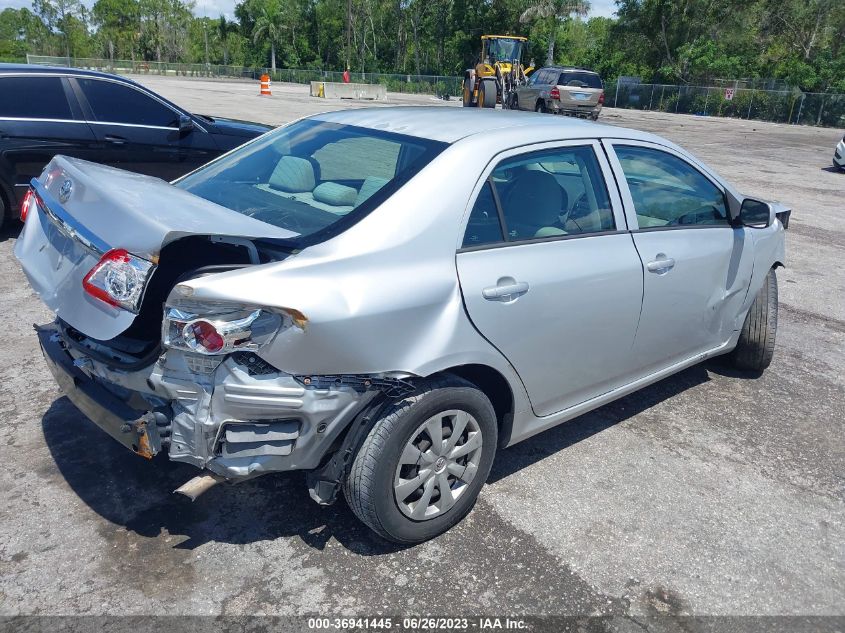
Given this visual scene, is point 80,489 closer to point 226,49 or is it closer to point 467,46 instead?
point 467,46

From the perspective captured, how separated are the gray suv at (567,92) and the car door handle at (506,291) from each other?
23792 millimetres

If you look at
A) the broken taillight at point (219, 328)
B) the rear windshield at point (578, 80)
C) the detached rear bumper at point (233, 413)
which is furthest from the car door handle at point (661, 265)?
the rear windshield at point (578, 80)

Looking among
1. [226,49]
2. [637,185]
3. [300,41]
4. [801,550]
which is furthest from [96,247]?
[226,49]

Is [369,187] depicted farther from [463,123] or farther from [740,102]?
[740,102]

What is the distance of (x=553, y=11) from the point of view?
5688 centimetres

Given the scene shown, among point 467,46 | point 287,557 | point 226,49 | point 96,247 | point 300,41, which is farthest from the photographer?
point 226,49

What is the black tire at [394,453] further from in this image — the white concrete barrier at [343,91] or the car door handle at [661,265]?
the white concrete barrier at [343,91]

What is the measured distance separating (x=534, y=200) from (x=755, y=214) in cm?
166

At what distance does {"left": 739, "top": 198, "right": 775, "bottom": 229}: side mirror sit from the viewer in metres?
4.09

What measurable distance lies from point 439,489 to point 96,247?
1.62 meters

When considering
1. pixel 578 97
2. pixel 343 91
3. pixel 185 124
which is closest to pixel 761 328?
pixel 185 124

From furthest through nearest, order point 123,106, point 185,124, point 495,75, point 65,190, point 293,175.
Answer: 1. point 495,75
2. point 185,124
3. point 123,106
4. point 293,175
5. point 65,190

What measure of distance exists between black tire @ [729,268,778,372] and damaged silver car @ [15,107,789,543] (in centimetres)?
86

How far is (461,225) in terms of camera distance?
2832 mm
